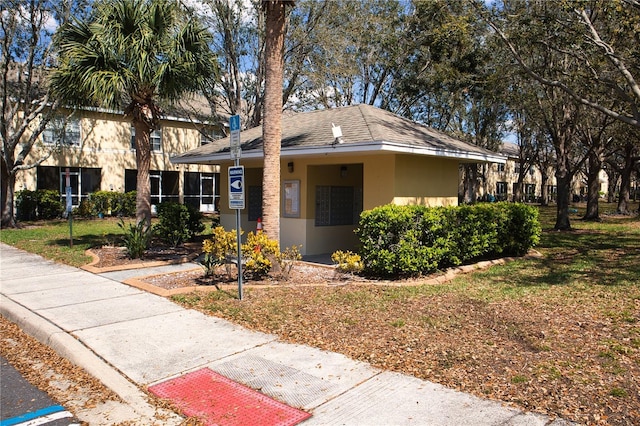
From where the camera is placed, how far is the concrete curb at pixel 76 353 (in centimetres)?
450

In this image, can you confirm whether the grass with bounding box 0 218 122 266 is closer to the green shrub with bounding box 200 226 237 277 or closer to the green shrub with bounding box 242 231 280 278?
the green shrub with bounding box 200 226 237 277

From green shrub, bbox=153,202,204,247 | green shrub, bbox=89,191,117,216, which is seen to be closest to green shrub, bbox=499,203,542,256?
green shrub, bbox=153,202,204,247

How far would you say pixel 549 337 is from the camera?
6.00 meters

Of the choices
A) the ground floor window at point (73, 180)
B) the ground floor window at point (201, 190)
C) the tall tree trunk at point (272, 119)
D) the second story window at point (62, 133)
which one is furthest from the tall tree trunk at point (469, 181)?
the tall tree trunk at point (272, 119)

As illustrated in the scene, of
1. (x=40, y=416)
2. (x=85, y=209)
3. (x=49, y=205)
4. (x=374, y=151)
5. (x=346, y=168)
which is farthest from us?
(x=85, y=209)

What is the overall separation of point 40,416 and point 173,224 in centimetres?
1091

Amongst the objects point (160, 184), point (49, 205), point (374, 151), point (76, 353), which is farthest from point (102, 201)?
point (76, 353)

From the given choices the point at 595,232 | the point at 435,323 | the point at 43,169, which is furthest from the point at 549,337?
the point at 43,169

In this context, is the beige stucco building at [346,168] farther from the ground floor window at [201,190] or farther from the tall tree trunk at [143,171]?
the ground floor window at [201,190]

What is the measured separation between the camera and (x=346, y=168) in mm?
13992

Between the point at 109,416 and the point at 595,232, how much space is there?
20.2 metres

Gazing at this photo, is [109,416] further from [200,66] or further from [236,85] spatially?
[236,85]

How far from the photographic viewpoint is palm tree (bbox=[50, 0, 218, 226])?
39.2 feet

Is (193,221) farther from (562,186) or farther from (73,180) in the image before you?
(562,186)
